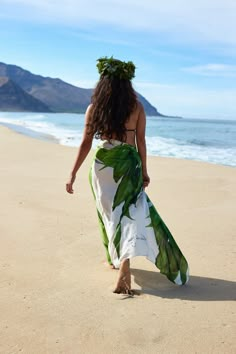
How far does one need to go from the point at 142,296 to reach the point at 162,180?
5610mm

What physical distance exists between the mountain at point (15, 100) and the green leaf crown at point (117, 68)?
141 metres

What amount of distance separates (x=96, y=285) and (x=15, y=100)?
495 feet

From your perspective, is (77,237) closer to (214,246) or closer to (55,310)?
(214,246)

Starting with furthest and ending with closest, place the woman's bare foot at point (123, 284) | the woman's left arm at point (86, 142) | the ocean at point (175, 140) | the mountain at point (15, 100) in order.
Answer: the mountain at point (15, 100) < the ocean at point (175, 140) < the woman's left arm at point (86, 142) < the woman's bare foot at point (123, 284)

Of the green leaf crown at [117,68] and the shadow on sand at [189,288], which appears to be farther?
the green leaf crown at [117,68]

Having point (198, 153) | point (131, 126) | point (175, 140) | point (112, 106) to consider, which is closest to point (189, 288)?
point (131, 126)

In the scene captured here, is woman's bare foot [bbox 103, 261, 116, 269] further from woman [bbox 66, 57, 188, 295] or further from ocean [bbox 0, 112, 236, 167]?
ocean [bbox 0, 112, 236, 167]

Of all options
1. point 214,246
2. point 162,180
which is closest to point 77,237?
point 214,246

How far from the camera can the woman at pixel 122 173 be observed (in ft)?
12.5

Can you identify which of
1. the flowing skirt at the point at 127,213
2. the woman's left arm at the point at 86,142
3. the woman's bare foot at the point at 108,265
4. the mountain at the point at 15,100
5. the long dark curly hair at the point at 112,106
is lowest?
the mountain at the point at 15,100

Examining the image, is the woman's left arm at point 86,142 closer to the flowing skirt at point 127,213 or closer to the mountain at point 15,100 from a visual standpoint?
the flowing skirt at point 127,213

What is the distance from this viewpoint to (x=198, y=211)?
663 cm

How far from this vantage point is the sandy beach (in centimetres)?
292

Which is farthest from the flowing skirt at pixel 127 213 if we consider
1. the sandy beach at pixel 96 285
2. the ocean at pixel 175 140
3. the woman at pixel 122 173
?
the ocean at pixel 175 140
